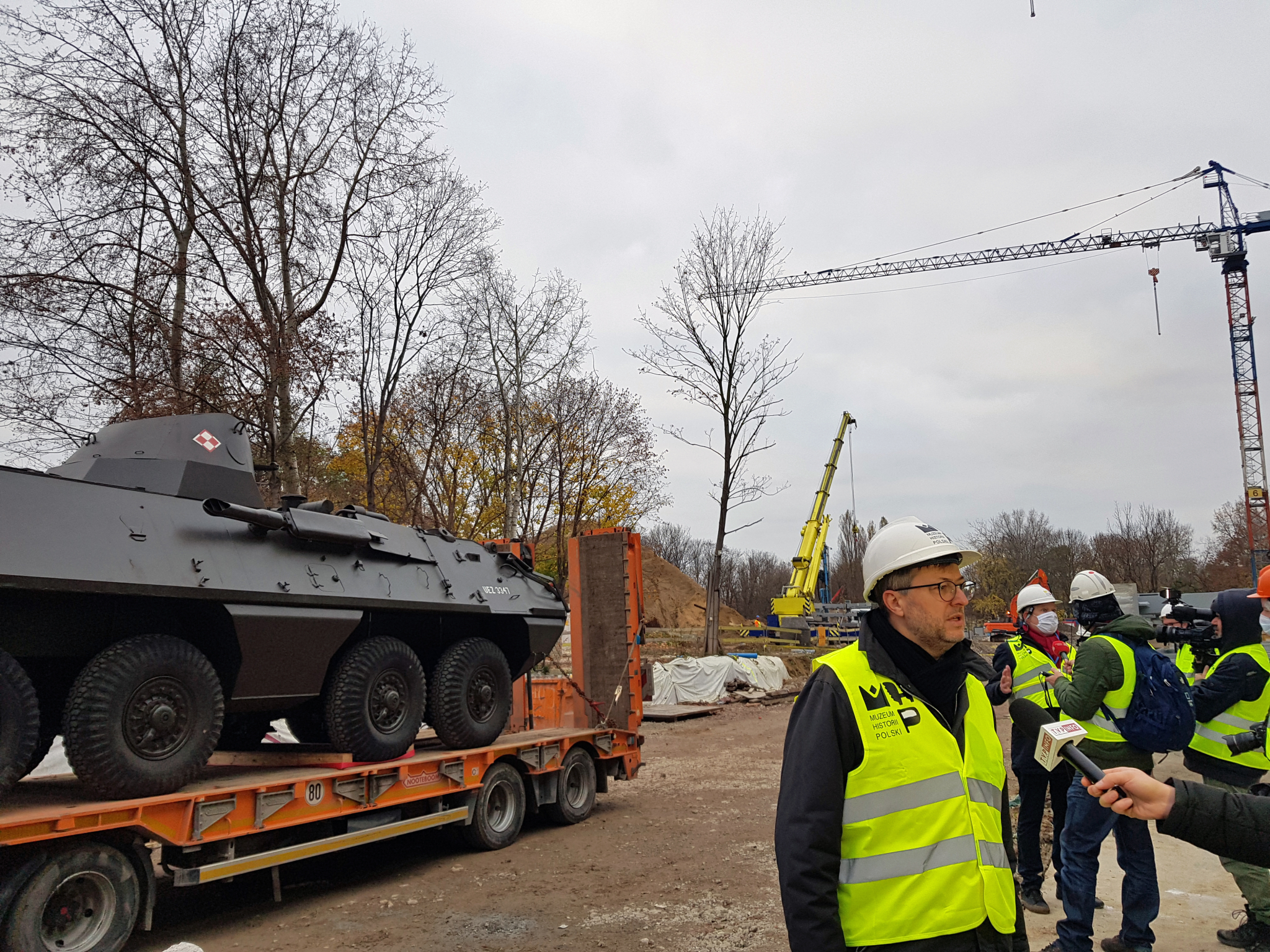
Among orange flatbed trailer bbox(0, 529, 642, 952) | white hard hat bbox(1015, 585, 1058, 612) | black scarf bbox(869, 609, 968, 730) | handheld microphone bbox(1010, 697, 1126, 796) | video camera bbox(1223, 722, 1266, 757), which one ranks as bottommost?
orange flatbed trailer bbox(0, 529, 642, 952)

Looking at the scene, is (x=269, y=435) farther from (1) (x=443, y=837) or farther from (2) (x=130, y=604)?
(2) (x=130, y=604)

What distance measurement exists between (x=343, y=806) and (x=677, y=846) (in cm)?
314

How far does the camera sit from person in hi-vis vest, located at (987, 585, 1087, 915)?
6.45m

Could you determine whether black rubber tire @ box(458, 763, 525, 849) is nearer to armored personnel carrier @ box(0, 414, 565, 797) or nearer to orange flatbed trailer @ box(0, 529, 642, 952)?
orange flatbed trailer @ box(0, 529, 642, 952)

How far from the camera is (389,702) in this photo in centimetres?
836

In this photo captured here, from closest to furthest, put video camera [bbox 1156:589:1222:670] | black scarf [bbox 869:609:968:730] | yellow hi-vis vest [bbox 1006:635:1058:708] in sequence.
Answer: black scarf [bbox 869:609:968:730] → video camera [bbox 1156:589:1222:670] → yellow hi-vis vest [bbox 1006:635:1058:708]

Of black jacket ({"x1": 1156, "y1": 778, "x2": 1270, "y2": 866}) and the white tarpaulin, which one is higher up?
black jacket ({"x1": 1156, "y1": 778, "x2": 1270, "y2": 866})

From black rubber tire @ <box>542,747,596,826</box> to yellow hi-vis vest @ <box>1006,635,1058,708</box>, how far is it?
4.84 meters

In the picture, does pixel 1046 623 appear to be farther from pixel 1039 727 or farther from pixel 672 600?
pixel 672 600

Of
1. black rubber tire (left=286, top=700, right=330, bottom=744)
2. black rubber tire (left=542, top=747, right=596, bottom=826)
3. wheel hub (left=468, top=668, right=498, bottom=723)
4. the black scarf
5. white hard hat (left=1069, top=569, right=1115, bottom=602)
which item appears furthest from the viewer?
black rubber tire (left=542, top=747, right=596, bottom=826)

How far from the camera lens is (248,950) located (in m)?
6.18

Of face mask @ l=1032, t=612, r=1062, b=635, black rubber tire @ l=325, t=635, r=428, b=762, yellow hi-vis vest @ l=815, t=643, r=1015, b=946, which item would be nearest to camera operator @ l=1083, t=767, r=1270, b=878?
yellow hi-vis vest @ l=815, t=643, r=1015, b=946

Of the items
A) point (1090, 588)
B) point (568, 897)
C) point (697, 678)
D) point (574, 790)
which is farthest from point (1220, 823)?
point (697, 678)

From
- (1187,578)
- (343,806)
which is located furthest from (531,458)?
(1187,578)
